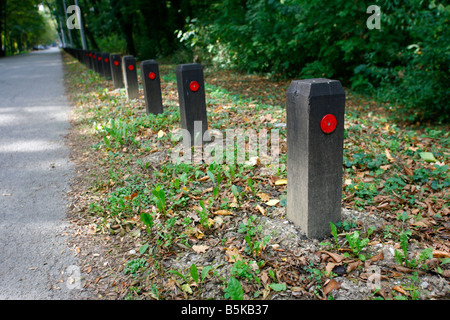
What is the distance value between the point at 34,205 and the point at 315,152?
3.12m

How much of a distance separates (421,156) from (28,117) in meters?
7.58

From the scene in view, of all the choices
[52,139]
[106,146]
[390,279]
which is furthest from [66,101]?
[390,279]

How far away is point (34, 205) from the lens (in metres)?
3.78

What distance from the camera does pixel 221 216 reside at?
10.5 ft

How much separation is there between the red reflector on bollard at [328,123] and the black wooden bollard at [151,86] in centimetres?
435

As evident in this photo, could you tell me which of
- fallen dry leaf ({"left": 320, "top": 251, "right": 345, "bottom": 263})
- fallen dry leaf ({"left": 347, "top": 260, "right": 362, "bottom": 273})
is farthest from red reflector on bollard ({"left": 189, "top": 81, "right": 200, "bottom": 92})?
fallen dry leaf ({"left": 347, "top": 260, "right": 362, "bottom": 273})

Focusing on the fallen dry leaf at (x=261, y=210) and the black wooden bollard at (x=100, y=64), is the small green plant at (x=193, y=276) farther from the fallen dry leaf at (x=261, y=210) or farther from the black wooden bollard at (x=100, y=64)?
the black wooden bollard at (x=100, y=64)

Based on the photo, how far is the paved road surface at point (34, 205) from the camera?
8.55 feet

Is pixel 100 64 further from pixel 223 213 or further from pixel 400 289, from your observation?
pixel 400 289

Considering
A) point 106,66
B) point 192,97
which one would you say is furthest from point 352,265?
point 106,66

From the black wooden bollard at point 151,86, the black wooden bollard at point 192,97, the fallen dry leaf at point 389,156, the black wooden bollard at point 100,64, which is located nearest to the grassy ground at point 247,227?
the fallen dry leaf at point 389,156

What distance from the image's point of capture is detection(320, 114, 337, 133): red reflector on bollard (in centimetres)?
247

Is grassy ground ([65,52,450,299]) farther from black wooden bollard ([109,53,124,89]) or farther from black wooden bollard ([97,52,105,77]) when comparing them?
black wooden bollard ([97,52,105,77])

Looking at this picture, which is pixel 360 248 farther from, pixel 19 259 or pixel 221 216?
pixel 19 259
